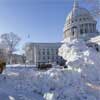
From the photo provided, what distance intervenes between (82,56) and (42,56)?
47493 millimetres

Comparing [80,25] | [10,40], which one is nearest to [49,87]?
[10,40]

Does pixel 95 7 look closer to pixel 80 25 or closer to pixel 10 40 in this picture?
pixel 10 40

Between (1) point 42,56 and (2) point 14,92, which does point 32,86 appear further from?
(1) point 42,56

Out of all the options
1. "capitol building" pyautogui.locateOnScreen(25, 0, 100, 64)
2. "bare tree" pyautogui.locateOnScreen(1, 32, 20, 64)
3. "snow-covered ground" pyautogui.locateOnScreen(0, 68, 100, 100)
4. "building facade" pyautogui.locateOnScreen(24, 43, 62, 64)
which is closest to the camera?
"snow-covered ground" pyautogui.locateOnScreen(0, 68, 100, 100)

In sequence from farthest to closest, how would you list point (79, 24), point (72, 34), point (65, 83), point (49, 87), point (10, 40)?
point (72, 34) → point (79, 24) → point (10, 40) → point (65, 83) → point (49, 87)

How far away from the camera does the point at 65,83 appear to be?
9.74m

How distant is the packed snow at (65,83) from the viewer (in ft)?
26.2

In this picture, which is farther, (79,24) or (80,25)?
(80,25)

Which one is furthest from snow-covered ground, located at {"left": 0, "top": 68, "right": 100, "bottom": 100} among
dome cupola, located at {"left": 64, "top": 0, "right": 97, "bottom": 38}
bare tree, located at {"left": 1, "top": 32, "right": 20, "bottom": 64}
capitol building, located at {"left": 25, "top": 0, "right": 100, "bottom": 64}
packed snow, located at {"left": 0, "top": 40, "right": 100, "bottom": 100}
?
dome cupola, located at {"left": 64, "top": 0, "right": 97, "bottom": 38}

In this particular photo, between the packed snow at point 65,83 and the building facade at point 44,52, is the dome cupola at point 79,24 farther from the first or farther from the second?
the packed snow at point 65,83

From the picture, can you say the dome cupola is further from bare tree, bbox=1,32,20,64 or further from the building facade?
bare tree, bbox=1,32,20,64

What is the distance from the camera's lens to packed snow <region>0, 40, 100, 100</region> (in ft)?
26.2

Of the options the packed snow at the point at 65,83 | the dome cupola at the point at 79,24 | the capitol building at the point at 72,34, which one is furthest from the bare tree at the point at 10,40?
the packed snow at the point at 65,83

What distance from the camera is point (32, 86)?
937 centimetres
